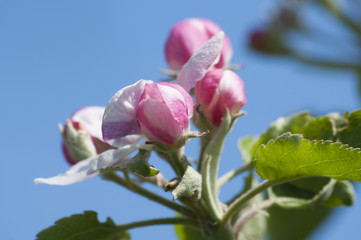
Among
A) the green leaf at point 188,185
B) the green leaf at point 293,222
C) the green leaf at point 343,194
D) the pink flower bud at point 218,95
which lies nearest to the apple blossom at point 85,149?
the green leaf at point 188,185

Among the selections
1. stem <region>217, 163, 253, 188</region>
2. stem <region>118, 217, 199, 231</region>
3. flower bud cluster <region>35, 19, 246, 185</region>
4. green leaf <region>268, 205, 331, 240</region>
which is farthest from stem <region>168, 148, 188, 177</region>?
green leaf <region>268, 205, 331, 240</region>

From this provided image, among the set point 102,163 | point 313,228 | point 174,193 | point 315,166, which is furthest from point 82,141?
point 313,228

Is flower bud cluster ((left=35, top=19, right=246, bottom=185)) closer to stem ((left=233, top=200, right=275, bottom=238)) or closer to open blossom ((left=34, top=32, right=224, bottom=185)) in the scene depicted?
open blossom ((left=34, top=32, right=224, bottom=185))

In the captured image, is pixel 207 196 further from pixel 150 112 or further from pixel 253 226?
pixel 253 226

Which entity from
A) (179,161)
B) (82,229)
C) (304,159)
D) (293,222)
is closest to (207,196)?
(179,161)

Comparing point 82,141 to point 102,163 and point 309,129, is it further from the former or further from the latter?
point 309,129

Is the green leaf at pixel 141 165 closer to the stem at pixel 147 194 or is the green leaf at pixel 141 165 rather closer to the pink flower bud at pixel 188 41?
the stem at pixel 147 194
